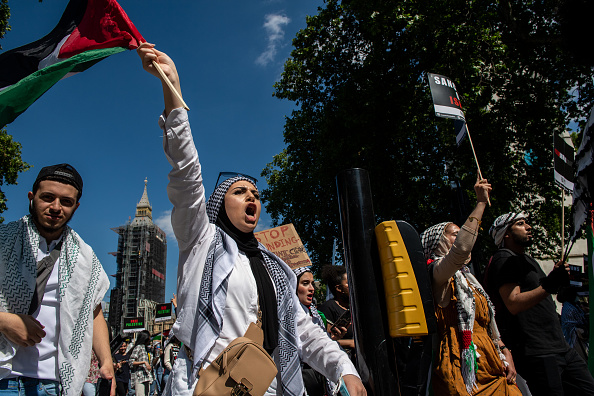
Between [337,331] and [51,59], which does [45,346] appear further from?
[337,331]

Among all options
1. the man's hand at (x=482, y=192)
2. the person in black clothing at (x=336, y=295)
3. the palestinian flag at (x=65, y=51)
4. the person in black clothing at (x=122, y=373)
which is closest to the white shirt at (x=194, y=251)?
the palestinian flag at (x=65, y=51)

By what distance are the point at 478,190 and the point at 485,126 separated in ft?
29.9

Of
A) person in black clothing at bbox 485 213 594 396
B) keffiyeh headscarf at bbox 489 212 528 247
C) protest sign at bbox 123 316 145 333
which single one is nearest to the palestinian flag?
person in black clothing at bbox 485 213 594 396

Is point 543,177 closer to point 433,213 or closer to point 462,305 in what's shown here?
point 433,213

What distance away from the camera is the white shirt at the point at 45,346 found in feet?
7.16

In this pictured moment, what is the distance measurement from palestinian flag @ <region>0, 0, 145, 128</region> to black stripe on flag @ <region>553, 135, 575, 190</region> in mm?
4568

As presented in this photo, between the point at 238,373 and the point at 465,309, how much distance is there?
2044 millimetres

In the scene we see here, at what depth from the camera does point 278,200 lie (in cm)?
2089

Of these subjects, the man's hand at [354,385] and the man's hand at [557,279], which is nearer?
the man's hand at [354,385]

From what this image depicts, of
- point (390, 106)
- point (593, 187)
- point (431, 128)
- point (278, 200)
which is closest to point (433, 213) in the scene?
point (431, 128)

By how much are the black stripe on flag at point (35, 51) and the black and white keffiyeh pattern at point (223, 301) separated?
1.56m

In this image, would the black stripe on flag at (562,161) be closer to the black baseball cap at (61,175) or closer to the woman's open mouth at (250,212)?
the woman's open mouth at (250,212)

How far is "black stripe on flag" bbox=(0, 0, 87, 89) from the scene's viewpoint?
2.71 metres

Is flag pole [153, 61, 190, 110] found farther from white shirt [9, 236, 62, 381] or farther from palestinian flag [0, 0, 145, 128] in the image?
white shirt [9, 236, 62, 381]
